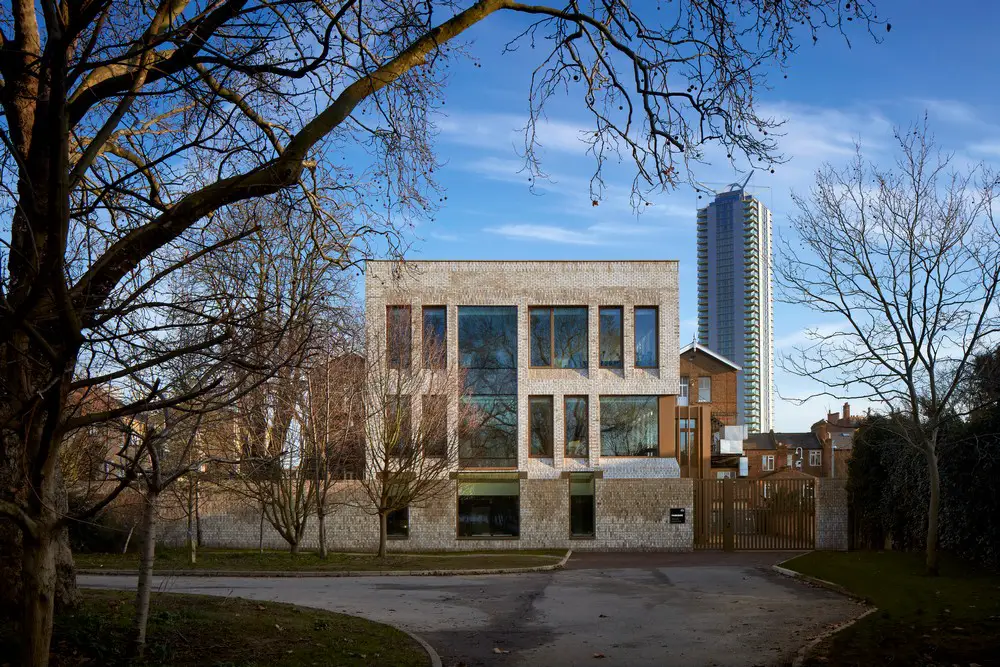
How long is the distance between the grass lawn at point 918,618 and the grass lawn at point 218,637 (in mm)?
5167

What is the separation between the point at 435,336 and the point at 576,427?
20.1 ft

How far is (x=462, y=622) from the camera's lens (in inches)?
582

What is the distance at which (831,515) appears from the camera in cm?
3203

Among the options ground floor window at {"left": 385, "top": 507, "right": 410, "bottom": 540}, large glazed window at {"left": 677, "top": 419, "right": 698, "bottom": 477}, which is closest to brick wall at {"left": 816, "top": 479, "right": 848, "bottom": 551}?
large glazed window at {"left": 677, "top": 419, "right": 698, "bottom": 477}

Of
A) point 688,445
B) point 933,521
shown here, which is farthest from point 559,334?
point 933,521

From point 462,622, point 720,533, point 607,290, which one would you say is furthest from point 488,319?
point 462,622

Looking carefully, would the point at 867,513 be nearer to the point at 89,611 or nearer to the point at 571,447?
the point at 571,447

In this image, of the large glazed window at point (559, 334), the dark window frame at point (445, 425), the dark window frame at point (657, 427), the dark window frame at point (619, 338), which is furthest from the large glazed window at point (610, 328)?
the dark window frame at point (445, 425)

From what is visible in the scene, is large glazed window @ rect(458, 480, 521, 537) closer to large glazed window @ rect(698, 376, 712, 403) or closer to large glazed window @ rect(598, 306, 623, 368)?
large glazed window @ rect(598, 306, 623, 368)

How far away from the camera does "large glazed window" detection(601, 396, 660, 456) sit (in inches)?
1362

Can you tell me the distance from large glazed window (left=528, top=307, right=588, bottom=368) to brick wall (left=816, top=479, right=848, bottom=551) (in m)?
9.61

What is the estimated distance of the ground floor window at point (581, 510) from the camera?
33562 millimetres

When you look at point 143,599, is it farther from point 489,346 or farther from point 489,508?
point 489,346

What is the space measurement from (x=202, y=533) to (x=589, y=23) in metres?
28.0
